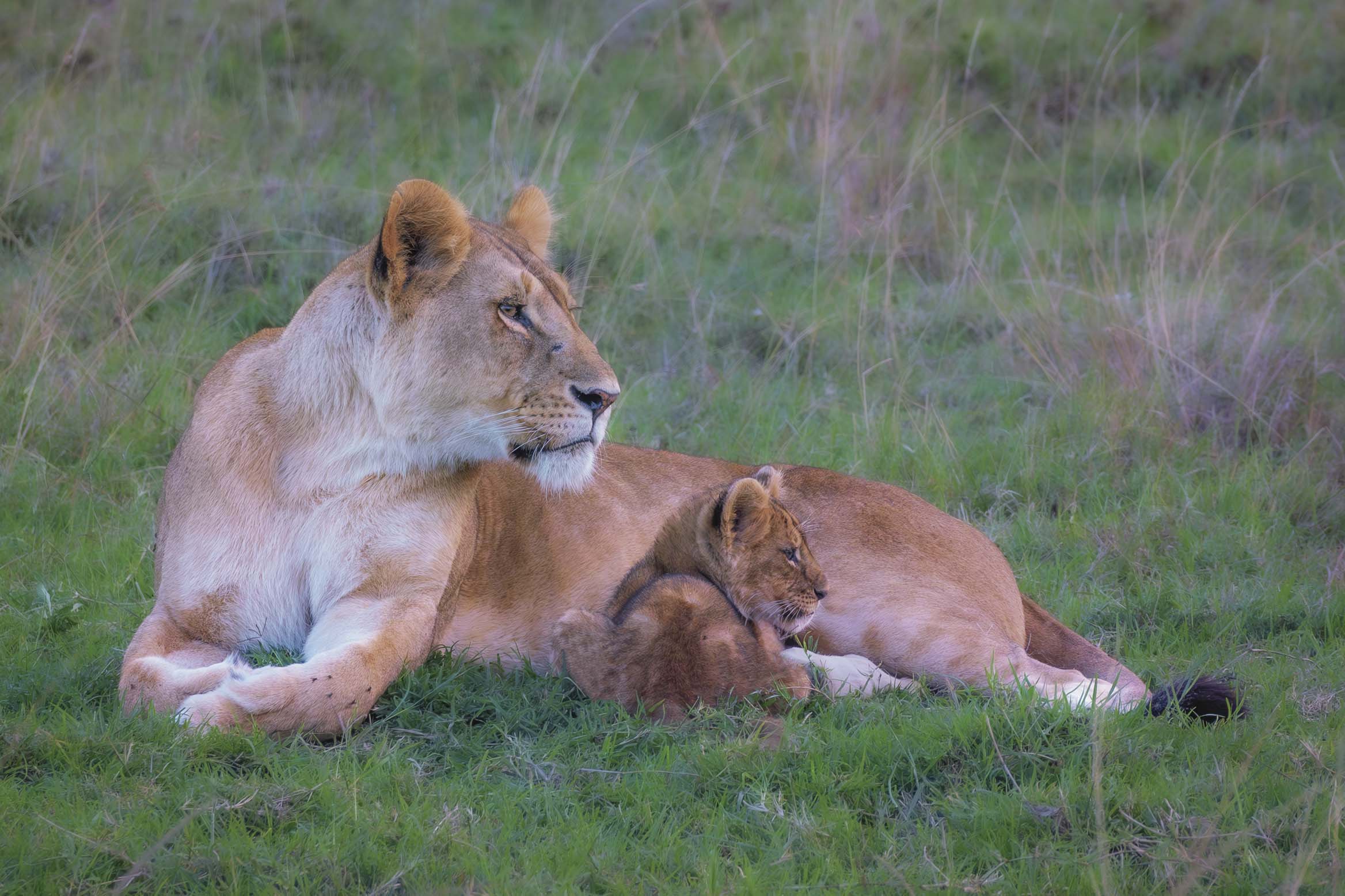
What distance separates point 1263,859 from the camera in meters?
3.14

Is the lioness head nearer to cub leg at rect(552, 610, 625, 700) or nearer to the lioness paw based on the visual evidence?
cub leg at rect(552, 610, 625, 700)

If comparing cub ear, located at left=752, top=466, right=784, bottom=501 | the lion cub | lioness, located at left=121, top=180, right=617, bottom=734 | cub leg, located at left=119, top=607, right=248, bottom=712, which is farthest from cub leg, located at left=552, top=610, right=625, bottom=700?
cub leg, located at left=119, top=607, right=248, bottom=712

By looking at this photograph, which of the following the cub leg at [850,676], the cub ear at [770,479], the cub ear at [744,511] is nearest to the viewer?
the cub leg at [850,676]

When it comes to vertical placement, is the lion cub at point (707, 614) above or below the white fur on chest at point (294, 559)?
below

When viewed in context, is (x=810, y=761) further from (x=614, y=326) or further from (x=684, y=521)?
(x=614, y=326)

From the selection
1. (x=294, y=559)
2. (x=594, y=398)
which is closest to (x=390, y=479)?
(x=294, y=559)

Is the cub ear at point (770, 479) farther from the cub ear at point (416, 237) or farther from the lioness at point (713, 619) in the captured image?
the cub ear at point (416, 237)

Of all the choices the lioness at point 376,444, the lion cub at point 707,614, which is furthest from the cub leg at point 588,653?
the lioness at point 376,444

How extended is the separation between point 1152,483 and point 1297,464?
2.11 ft

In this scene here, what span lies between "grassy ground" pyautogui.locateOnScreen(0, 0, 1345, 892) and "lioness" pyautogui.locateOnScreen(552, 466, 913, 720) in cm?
11

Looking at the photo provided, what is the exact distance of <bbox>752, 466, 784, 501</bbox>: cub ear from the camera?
461 centimetres

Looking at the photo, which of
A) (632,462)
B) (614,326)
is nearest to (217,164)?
(614,326)

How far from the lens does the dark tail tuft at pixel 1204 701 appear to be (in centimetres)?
385

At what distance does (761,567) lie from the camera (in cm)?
437
